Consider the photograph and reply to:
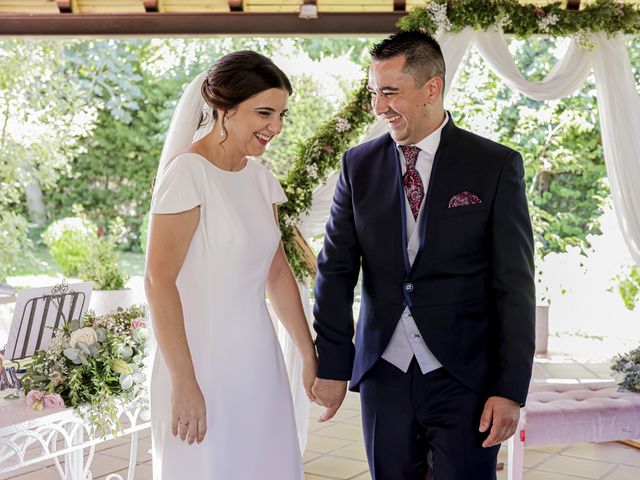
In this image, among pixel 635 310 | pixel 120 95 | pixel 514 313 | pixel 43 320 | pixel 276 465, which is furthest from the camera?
pixel 120 95

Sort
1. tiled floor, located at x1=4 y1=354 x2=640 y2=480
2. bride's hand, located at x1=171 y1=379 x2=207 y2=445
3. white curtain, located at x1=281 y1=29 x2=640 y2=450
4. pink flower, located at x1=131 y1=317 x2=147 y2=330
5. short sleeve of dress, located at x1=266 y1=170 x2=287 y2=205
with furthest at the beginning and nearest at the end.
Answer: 1. white curtain, located at x1=281 y1=29 x2=640 y2=450
2. tiled floor, located at x1=4 y1=354 x2=640 y2=480
3. pink flower, located at x1=131 y1=317 x2=147 y2=330
4. short sleeve of dress, located at x1=266 y1=170 x2=287 y2=205
5. bride's hand, located at x1=171 y1=379 x2=207 y2=445

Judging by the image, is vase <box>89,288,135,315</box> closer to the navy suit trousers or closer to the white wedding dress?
the white wedding dress

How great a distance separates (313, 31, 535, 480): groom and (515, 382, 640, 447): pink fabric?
2084 mm

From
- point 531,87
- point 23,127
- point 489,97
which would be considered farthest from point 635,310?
point 23,127

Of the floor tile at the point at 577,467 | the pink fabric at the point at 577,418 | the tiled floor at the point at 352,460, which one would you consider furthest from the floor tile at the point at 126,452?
the floor tile at the point at 577,467

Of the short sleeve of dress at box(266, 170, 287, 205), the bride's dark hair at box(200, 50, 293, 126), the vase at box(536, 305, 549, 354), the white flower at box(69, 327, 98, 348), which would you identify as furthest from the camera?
the vase at box(536, 305, 549, 354)

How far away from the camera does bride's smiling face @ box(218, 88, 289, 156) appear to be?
7.59 ft

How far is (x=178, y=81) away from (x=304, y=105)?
8.48 feet

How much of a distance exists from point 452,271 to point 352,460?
9.96 ft

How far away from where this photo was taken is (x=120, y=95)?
12.9 m

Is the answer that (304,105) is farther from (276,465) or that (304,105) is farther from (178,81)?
(276,465)

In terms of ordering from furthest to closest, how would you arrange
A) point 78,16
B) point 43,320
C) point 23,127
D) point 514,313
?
point 23,127 → point 78,16 → point 43,320 → point 514,313

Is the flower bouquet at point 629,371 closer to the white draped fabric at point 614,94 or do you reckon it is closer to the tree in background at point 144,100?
the white draped fabric at point 614,94

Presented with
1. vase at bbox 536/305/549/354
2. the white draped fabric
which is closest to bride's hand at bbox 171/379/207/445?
the white draped fabric
